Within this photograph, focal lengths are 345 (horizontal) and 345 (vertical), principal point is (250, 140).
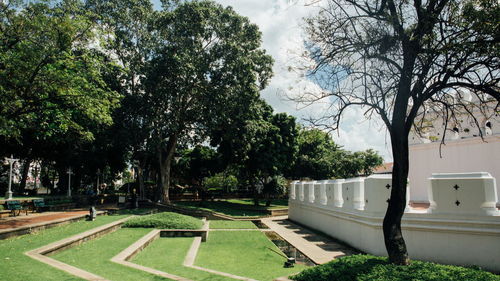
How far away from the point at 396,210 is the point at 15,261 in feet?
25.2

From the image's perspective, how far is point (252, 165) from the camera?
99.6 ft

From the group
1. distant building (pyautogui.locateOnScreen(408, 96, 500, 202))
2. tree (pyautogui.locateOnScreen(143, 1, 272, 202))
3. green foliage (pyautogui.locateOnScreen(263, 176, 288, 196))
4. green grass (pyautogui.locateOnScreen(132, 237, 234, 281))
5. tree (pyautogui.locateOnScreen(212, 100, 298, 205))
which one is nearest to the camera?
green grass (pyautogui.locateOnScreen(132, 237, 234, 281))

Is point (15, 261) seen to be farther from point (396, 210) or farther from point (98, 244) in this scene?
point (396, 210)

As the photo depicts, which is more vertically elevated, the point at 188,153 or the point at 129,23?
the point at 129,23

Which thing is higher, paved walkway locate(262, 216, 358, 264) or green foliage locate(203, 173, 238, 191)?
green foliage locate(203, 173, 238, 191)

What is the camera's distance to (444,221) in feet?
28.0

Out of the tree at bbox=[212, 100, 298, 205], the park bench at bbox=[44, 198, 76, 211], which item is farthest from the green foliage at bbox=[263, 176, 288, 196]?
the park bench at bbox=[44, 198, 76, 211]

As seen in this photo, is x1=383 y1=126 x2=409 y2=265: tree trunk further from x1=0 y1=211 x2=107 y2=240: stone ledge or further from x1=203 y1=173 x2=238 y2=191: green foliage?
x1=203 y1=173 x2=238 y2=191: green foliage

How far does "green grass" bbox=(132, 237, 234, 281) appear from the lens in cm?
702

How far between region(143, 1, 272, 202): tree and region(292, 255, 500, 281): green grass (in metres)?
20.3

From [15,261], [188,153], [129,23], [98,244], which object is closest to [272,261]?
[98,244]

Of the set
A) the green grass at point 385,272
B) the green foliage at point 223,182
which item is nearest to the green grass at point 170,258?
the green grass at point 385,272

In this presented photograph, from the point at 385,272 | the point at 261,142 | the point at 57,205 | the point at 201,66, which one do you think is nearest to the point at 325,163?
the point at 261,142

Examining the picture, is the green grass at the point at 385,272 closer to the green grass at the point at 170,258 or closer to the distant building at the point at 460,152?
the green grass at the point at 170,258
